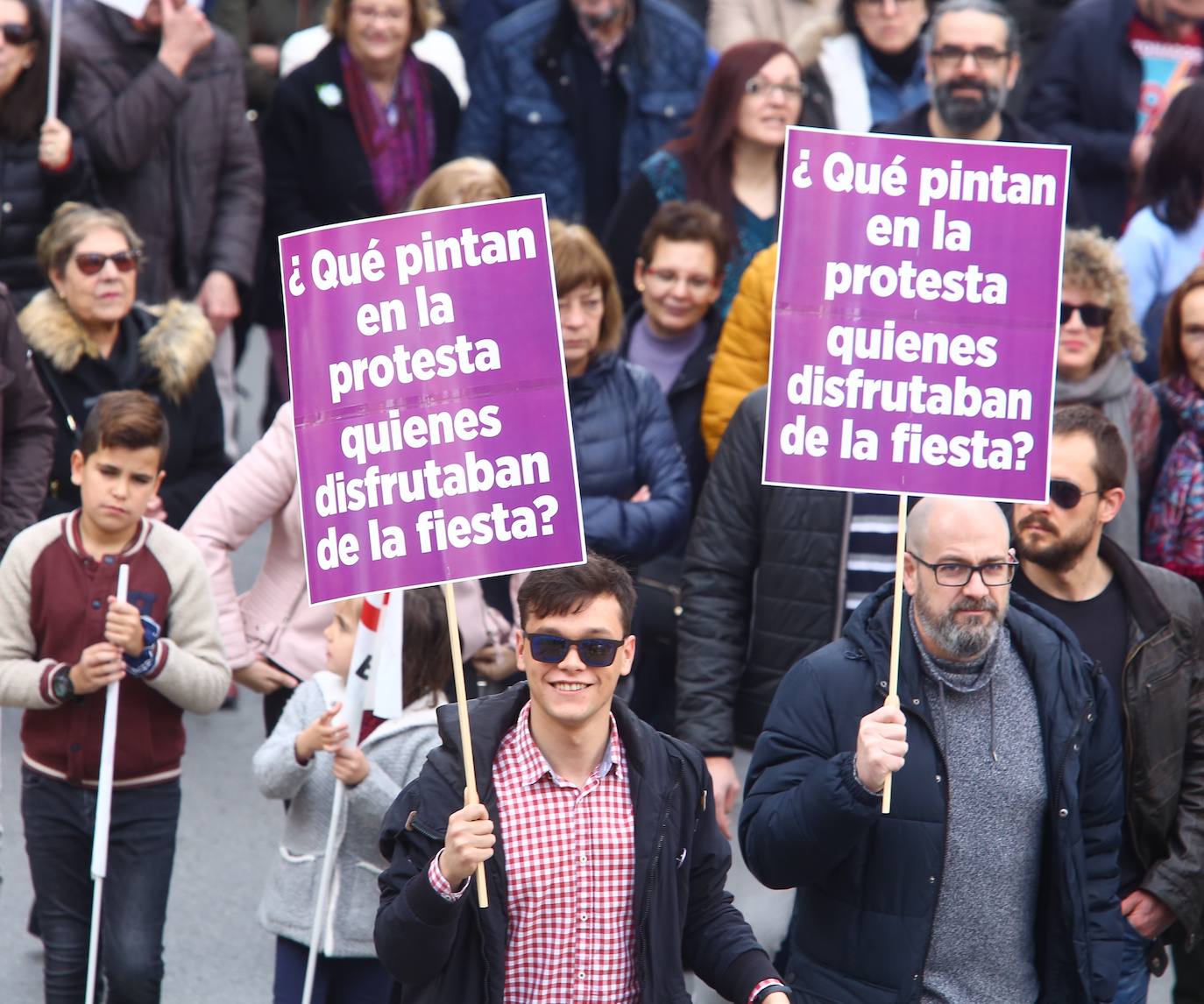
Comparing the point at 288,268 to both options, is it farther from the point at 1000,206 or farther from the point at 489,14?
the point at 489,14

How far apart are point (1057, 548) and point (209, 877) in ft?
11.0

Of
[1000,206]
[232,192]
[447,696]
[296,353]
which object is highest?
[232,192]

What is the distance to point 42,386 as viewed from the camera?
7336 mm

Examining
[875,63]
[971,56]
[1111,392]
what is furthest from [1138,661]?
[875,63]

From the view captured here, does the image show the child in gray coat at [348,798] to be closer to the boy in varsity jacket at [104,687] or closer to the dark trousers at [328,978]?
the dark trousers at [328,978]

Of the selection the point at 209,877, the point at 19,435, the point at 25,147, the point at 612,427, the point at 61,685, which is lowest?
the point at 209,877

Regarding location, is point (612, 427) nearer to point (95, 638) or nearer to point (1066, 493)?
point (1066, 493)

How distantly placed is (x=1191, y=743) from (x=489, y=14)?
6263 mm

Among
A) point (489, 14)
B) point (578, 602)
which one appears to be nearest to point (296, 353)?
point (578, 602)

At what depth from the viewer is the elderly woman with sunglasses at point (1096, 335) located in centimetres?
690

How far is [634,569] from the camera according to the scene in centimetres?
707

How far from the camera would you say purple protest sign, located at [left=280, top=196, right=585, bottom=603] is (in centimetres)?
475

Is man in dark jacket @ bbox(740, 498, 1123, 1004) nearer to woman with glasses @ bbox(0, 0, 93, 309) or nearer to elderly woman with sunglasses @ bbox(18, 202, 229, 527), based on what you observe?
elderly woman with sunglasses @ bbox(18, 202, 229, 527)

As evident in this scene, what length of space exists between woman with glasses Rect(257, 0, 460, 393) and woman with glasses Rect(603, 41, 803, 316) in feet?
4.21
